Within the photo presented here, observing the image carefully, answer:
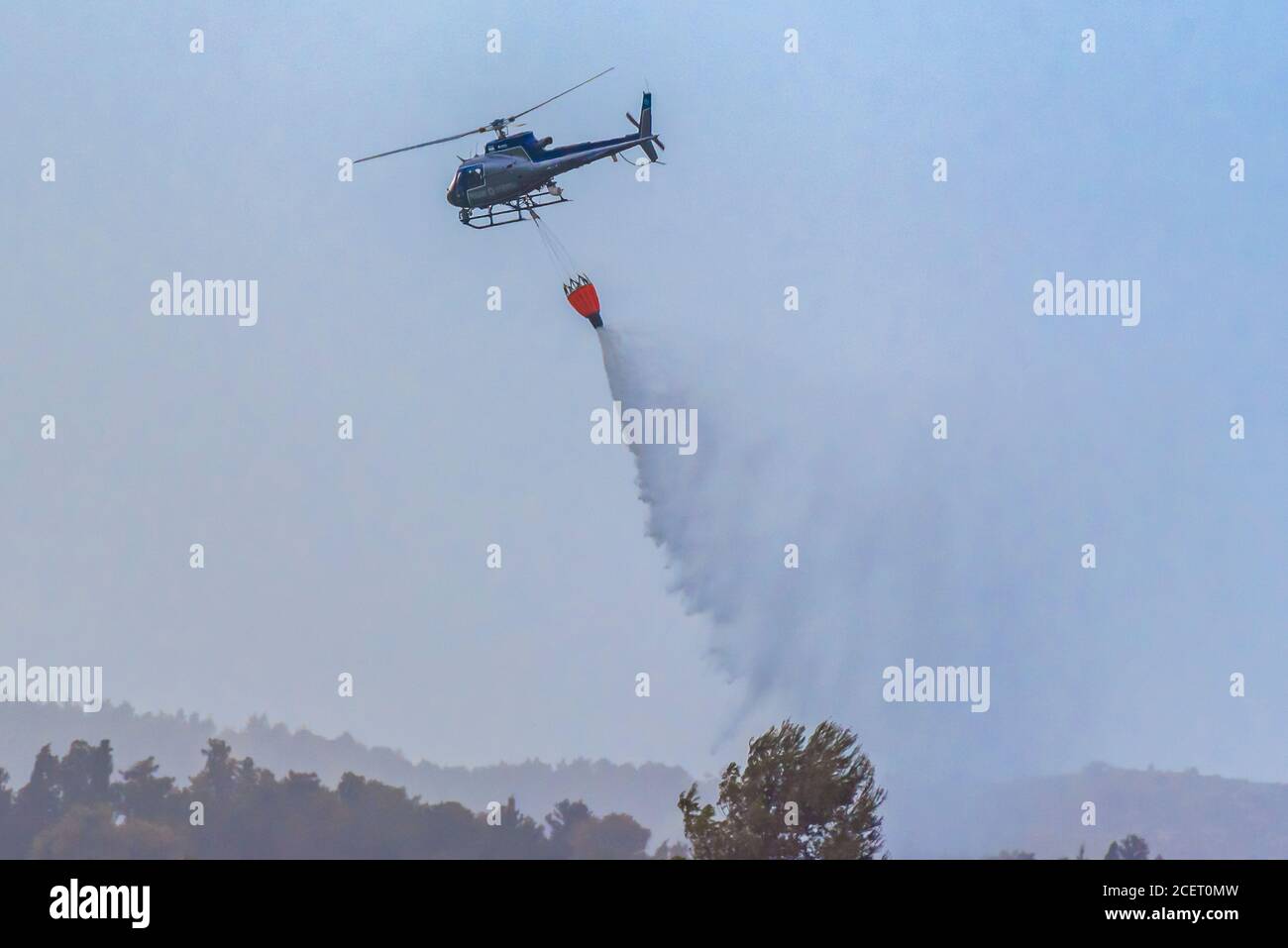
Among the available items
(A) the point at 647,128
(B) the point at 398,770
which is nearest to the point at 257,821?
(B) the point at 398,770

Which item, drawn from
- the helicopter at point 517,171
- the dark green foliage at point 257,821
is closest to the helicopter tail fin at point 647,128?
the helicopter at point 517,171

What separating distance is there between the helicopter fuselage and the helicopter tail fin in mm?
715

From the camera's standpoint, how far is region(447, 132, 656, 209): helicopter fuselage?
216ft

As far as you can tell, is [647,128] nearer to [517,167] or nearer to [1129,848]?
[517,167]

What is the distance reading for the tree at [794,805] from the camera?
7556cm

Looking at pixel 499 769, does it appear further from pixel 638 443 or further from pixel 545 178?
pixel 545 178

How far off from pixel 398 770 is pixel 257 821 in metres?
11.8

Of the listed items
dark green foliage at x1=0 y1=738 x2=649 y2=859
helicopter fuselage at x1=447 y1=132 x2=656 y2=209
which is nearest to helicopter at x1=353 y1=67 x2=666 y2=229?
helicopter fuselage at x1=447 y1=132 x2=656 y2=209

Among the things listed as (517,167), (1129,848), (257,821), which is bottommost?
(1129,848)

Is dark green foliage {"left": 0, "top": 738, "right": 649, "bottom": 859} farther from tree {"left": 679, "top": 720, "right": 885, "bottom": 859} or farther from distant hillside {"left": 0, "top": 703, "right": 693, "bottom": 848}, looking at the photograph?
tree {"left": 679, "top": 720, "right": 885, "bottom": 859}

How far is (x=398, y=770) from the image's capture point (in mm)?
146750

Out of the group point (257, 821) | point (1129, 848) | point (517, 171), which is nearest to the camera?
point (517, 171)

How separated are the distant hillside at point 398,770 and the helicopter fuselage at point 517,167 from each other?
244ft
